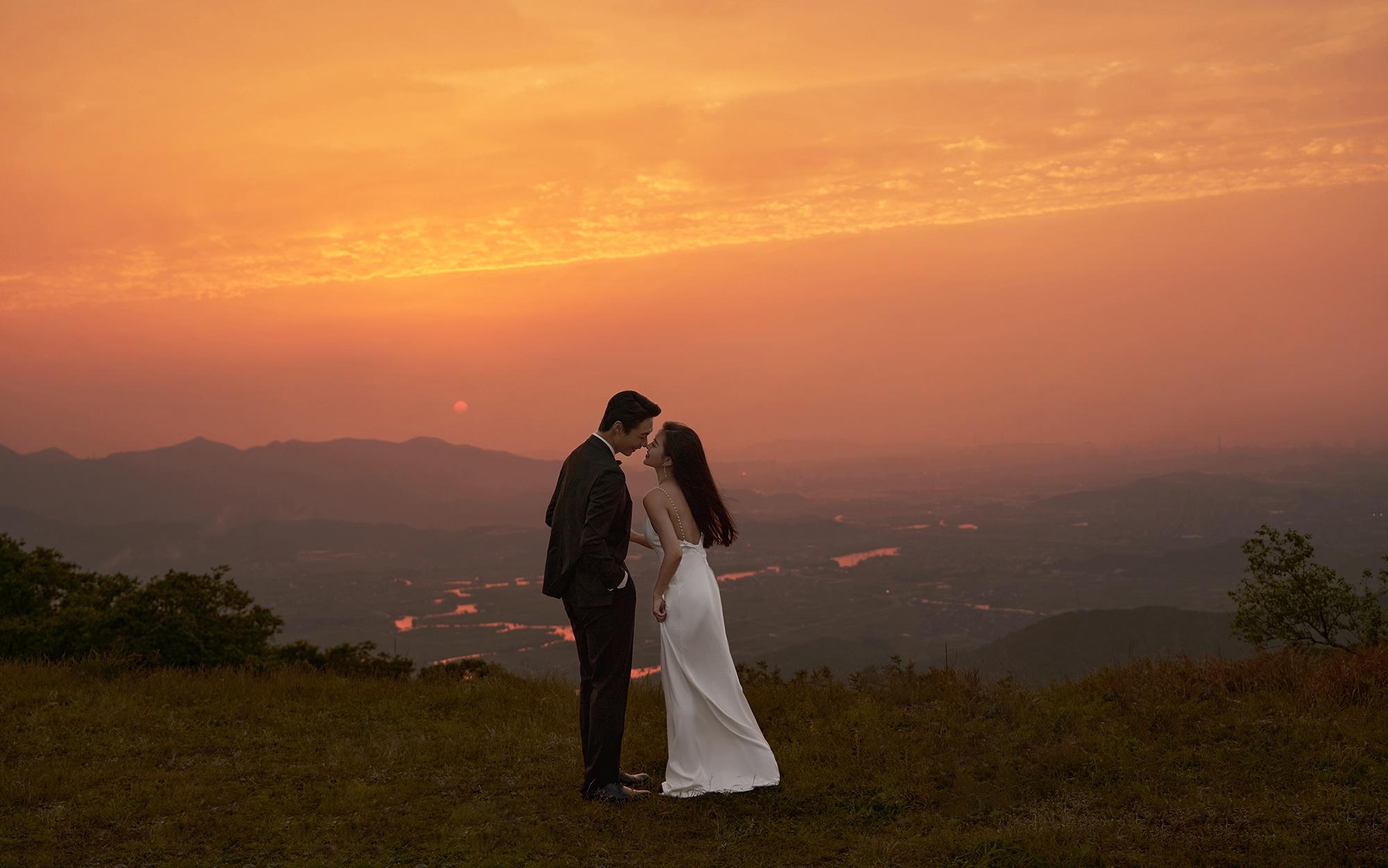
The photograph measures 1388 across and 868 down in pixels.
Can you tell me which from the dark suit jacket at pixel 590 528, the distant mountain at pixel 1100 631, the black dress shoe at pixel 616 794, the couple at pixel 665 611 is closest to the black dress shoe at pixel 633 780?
the couple at pixel 665 611

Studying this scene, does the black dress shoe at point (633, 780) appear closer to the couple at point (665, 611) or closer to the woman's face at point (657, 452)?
the couple at point (665, 611)

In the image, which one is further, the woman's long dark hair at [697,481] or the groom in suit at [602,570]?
the woman's long dark hair at [697,481]

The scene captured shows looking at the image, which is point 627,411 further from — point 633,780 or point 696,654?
point 633,780

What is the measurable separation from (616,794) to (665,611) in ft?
5.42

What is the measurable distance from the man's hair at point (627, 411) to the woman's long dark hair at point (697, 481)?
0.34 metres

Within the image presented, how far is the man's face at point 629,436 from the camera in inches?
338

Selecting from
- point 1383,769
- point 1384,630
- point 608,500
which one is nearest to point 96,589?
point 608,500

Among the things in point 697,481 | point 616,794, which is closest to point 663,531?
point 697,481

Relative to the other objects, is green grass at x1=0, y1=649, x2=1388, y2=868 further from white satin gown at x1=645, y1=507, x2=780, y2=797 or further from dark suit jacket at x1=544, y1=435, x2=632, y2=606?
dark suit jacket at x1=544, y1=435, x2=632, y2=606

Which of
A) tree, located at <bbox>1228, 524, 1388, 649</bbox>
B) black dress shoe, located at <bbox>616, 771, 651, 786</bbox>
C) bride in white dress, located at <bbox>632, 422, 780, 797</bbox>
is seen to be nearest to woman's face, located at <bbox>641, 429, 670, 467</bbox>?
bride in white dress, located at <bbox>632, 422, 780, 797</bbox>

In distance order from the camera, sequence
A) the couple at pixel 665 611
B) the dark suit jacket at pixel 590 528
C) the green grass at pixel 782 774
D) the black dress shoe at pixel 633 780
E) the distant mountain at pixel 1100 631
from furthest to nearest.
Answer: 1. the distant mountain at pixel 1100 631
2. the black dress shoe at pixel 633 780
3. the couple at pixel 665 611
4. the dark suit jacket at pixel 590 528
5. the green grass at pixel 782 774

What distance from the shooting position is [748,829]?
312 inches

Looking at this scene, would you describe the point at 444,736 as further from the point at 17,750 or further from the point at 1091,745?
the point at 1091,745

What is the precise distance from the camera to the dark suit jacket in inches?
327
